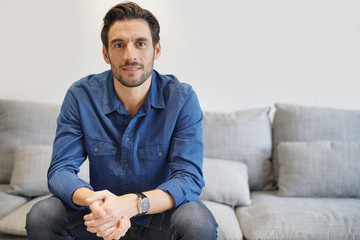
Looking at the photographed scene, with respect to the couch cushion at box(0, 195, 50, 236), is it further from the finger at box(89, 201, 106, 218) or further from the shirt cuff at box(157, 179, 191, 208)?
the shirt cuff at box(157, 179, 191, 208)

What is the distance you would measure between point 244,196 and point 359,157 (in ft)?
2.28

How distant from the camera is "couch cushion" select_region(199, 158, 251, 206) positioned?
78.0 inches

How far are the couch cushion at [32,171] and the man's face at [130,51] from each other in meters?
0.77

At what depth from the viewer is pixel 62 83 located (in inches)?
100

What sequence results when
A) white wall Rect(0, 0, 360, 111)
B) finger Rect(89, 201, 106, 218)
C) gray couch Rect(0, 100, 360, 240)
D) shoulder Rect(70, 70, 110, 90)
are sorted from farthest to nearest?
1. white wall Rect(0, 0, 360, 111)
2. gray couch Rect(0, 100, 360, 240)
3. shoulder Rect(70, 70, 110, 90)
4. finger Rect(89, 201, 106, 218)

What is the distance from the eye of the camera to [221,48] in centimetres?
248

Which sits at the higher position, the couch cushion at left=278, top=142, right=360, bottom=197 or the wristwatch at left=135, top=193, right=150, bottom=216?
the wristwatch at left=135, top=193, right=150, bottom=216

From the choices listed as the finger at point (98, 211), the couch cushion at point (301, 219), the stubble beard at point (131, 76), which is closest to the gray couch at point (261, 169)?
the couch cushion at point (301, 219)

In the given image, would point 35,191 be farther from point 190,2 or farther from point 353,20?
Answer: point 353,20

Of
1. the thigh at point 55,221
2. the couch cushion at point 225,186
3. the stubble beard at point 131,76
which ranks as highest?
the stubble beard at point 131,76

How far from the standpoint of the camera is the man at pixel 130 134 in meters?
1.38

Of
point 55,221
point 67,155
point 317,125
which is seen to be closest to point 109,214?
point 55,221

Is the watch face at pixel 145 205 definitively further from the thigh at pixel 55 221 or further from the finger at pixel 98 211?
the thigh at pixel 55 221

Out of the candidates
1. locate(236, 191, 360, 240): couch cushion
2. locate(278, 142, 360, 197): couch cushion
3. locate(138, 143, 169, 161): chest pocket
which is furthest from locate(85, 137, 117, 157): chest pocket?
locate(278, 142, 360, 197): couch cushion
